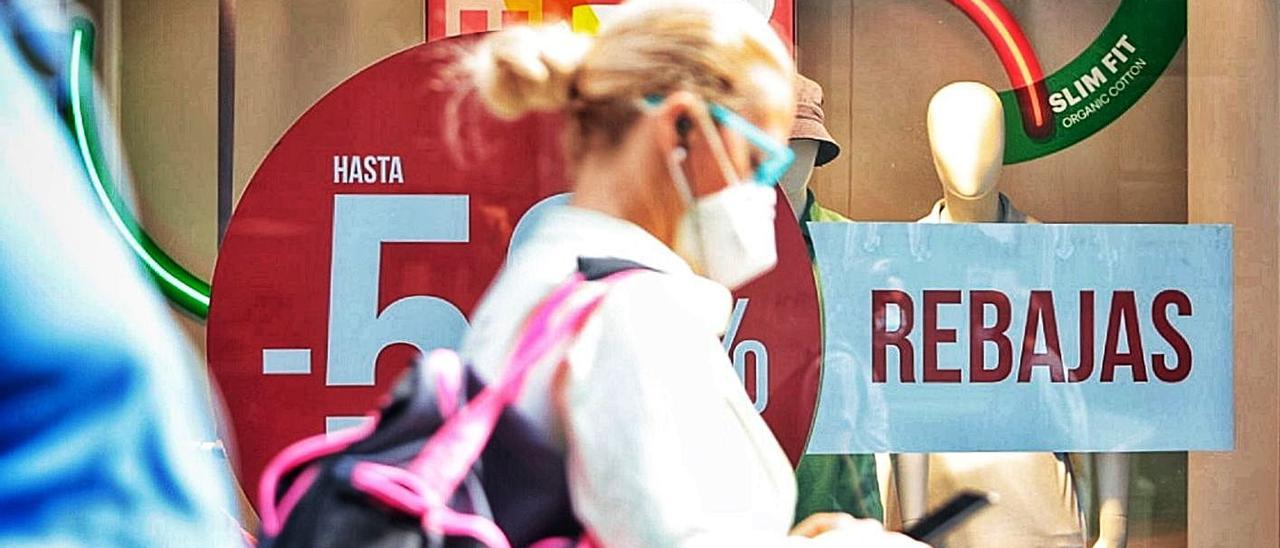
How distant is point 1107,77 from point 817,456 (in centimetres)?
66

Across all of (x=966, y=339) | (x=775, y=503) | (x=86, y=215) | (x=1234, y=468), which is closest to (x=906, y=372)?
(x=966, y=339)

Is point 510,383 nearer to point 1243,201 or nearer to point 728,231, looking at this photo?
point 728,231

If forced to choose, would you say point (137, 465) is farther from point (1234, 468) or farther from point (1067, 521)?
point (1234, 468)

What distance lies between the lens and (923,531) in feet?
7.46

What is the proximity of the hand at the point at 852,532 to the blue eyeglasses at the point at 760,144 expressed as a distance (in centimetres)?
46

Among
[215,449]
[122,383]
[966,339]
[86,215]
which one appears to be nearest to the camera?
[122,383]

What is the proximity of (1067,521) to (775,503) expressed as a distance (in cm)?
46

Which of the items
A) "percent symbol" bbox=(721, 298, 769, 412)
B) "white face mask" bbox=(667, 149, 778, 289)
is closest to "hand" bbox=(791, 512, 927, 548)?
"percent symbol" bbox=(721, 298, 769, 412)

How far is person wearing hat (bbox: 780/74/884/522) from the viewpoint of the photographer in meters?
2.20

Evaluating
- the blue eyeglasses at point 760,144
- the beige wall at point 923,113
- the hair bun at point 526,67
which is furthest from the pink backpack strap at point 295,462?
the beige wall at point 923,113

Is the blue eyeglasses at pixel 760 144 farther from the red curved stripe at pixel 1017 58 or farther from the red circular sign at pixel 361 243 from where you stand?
the red curved stripe at pixel 1017 58

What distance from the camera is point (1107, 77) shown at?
2.30 meters

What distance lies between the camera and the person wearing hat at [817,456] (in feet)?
7.22

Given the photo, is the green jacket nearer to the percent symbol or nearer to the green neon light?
the percent symbol
